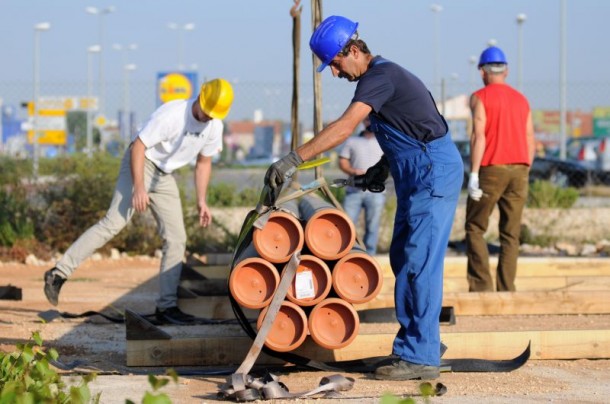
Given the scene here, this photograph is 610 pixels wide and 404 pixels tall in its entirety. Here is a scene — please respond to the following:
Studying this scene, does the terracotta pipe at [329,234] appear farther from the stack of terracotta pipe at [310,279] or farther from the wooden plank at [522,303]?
the wooden plank at [522,303]

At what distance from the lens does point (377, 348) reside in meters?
7.00

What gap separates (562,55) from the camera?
27.1 metres

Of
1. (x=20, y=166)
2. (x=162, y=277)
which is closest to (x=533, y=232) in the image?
(x=20, y=166)

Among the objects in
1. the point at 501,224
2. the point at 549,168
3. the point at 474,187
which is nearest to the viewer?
the point at 474,187

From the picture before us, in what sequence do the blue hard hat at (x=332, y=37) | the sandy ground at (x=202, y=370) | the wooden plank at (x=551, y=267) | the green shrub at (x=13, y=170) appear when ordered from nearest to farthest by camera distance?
the sandy ground at (x=202, y=370), the blue hard hat at (x=332, y=37), the wooden plank at (x=551, y=267), the green shrub at (x=13, y=170)

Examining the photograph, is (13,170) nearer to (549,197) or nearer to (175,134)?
(175,134)

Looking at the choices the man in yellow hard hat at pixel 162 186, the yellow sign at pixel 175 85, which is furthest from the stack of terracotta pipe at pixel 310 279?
the yellow sign at pixel 175 85

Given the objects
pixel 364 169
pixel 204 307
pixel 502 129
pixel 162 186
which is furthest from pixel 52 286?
pixel 364 169

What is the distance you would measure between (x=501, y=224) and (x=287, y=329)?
3.87 meters

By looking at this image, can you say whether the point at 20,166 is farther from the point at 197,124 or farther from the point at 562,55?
the point at 562,55

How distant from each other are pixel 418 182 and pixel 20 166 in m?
9.70

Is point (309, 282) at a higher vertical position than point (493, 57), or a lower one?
lower

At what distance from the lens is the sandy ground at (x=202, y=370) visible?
232 inches

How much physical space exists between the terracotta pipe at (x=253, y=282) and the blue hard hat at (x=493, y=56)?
4.13 metres
